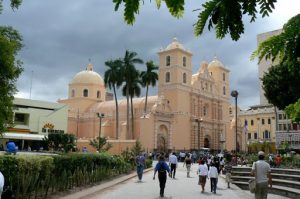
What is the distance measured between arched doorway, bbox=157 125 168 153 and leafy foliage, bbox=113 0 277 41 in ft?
167

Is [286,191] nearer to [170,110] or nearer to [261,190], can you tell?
[261,190]

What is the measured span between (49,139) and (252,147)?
37.6 metres

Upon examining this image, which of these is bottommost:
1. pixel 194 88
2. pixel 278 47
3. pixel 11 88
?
pixel 278 47

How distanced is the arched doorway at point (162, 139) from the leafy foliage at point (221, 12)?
50.9 m

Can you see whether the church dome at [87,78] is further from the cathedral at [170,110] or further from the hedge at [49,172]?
the hedge at [49,172]

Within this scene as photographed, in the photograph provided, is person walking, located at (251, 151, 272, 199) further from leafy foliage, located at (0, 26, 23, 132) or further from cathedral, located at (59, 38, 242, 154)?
cathedral, located at (59, 38, 242, 154)

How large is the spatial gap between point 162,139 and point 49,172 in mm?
40634

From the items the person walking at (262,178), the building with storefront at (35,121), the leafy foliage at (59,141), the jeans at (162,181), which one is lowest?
the jeans at (162,181)

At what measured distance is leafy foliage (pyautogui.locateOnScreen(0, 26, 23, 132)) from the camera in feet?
55.8

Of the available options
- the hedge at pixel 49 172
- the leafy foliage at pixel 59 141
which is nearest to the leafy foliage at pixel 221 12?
the hedge at pixel 49 172

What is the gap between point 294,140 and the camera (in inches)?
1917

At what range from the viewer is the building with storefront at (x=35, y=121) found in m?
46.5

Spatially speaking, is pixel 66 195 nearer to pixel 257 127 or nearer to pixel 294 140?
pixel 294 140

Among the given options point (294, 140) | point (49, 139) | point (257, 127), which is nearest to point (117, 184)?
point (49, 139)
